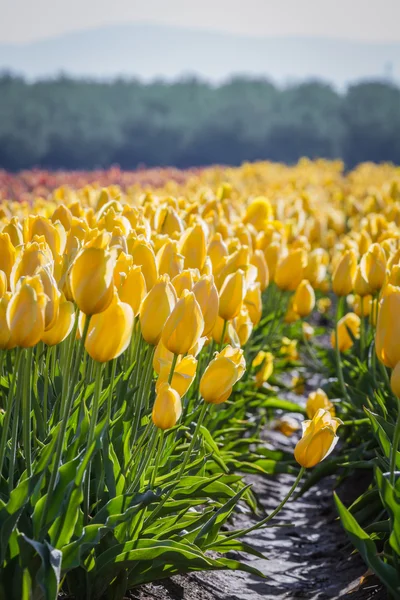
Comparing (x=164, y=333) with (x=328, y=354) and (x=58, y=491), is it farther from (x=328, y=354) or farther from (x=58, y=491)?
(x=328, y=354)

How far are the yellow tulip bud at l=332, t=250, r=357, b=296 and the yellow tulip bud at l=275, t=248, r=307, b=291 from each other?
6.4 inches

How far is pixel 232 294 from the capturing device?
2.69 m

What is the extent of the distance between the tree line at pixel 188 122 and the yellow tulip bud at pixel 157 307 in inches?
1026

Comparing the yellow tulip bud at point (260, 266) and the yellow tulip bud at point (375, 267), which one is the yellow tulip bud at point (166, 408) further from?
the yellow tulip bud at point (260, 266)

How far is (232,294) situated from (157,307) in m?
0.49

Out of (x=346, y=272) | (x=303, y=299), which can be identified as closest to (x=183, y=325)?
(x=346, y=272)

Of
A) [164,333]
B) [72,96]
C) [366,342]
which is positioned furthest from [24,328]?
[72,96]

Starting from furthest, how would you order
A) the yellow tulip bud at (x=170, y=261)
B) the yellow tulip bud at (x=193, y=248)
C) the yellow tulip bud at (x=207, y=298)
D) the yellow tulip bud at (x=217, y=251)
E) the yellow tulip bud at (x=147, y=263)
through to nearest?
1. the yellow tulip bud at (x=217, y=251)
2. the yellow tulip bud at (x=193, y=248)
3. the yellow tulip bud at (x=170, y=261)
4. the yellow tulip bud at (x=147, y=263)
5. the yellow tulip bud at (x=207, y=298)

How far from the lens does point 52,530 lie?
2.06 metres

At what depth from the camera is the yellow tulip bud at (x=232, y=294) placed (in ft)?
8.80

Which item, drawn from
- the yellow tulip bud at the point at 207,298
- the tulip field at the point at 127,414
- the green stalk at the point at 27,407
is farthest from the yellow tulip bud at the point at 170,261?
the green stalk at the point at 27,407

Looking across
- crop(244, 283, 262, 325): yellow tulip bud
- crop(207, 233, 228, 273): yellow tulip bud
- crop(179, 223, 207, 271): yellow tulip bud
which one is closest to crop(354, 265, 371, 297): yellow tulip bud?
crop(244, 283, 262, 325): yellow tulip bud

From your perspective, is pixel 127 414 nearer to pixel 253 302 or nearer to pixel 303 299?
pixel 253 302

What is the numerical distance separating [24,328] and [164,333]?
0.43 metres
